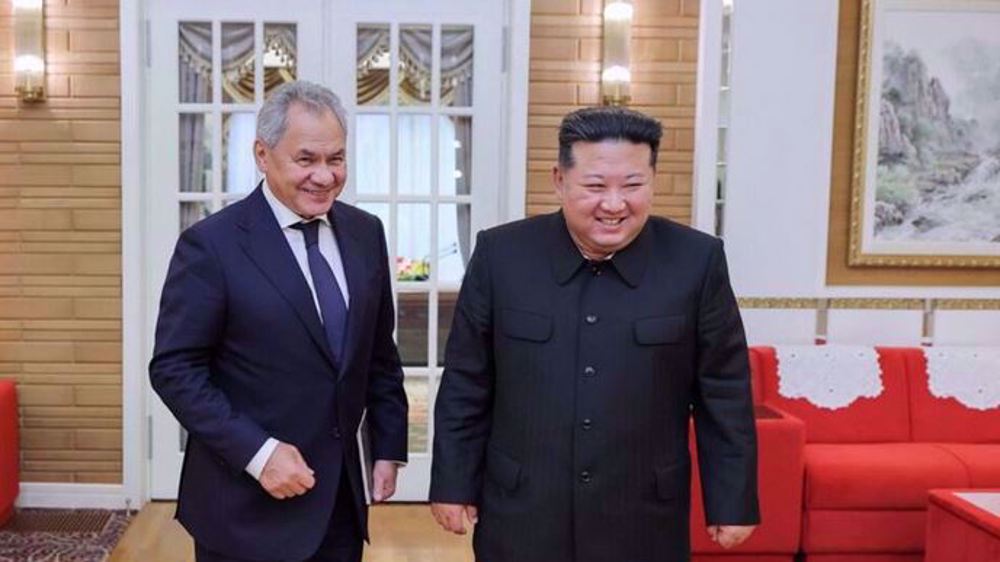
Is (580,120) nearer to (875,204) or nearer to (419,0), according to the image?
(419,0)

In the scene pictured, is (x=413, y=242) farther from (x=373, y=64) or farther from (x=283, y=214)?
(x=283, y=214)

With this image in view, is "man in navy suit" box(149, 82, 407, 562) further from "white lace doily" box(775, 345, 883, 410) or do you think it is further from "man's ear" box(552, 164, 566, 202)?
"white lace doily" box(775, 345, 883, 410)

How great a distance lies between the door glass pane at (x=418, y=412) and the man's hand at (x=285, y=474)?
2268 mm

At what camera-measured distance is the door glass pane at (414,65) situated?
12.2ft

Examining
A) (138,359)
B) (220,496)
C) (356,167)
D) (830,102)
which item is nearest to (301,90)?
(220,496)

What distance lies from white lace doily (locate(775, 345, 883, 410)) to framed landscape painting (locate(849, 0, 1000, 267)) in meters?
0.45

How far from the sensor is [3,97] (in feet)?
11.8

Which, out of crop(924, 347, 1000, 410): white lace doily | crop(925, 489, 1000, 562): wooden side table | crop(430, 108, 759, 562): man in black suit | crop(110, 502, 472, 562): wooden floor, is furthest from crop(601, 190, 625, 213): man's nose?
crop(924, 347, 1000, 410): white lace doily

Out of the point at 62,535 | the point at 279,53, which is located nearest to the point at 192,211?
the point at 279,53

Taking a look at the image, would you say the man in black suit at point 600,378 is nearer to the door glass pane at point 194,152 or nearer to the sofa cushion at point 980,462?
the sofa cushion at point 980,462

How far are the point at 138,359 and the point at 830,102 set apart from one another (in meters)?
3.05

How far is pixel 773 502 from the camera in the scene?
10.2 ft

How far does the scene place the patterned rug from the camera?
10.7ft

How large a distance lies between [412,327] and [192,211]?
1034 millimetres
